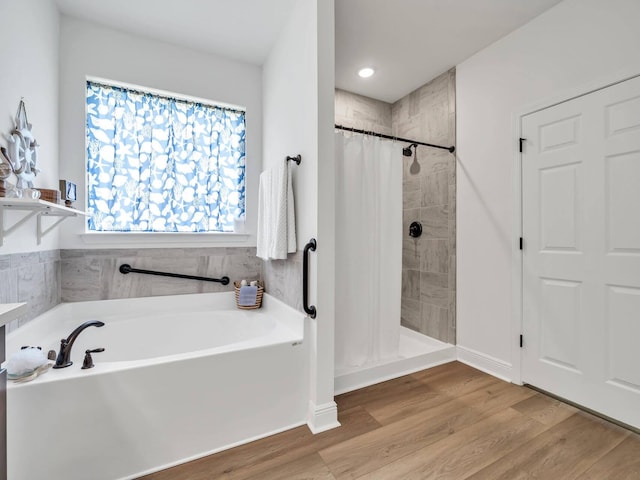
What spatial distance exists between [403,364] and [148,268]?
7.32ft

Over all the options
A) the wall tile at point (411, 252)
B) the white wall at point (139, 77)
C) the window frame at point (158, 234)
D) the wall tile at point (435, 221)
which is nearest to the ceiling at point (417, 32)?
the white wall at point (139, 77)

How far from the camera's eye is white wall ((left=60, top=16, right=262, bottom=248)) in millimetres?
2141

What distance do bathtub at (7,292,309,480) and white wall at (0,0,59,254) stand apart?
57 cm

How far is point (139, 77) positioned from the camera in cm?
233

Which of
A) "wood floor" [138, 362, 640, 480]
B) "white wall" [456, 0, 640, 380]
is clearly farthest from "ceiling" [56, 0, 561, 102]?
"wood floor" [138, 362, 640, 480]

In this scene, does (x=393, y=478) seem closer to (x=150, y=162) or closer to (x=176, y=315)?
(x=176, y=315)

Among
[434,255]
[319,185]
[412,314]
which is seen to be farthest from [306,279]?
[412,314]

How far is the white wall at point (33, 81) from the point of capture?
151 centimetres

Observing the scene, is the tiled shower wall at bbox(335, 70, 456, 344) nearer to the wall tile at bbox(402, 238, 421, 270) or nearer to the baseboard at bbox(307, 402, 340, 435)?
the wall tile at bbox(402, 238, 421, 270)

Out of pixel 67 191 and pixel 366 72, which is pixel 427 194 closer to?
pixel 366 72

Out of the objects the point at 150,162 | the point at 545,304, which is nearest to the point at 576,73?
the point at 545,304

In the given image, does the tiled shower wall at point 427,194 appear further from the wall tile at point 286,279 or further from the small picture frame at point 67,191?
the small picture frame at point 67,191

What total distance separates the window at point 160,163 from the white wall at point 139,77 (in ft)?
0.27

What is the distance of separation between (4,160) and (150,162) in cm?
99
